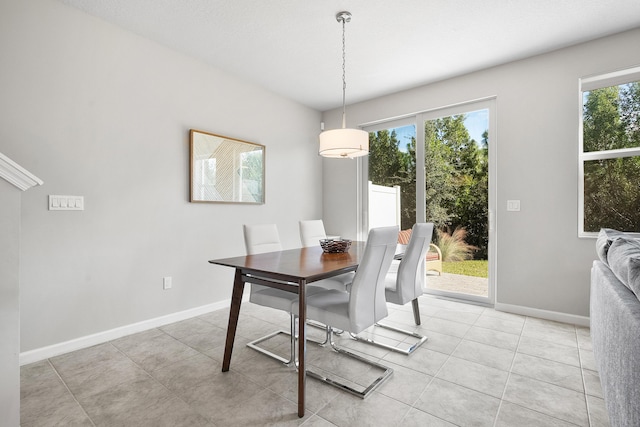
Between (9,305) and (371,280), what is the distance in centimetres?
172

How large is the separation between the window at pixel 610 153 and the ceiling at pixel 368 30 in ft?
1.58

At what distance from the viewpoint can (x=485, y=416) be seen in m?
1.63

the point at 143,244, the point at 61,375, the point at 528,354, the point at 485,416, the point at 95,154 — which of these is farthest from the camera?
the point at 143,244

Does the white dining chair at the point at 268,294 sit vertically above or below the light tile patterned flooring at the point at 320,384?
above

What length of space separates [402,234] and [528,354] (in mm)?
1968

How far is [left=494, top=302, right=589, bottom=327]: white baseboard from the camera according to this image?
2907 mm

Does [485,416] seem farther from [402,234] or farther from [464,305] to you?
[402,234]

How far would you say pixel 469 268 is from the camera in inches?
145

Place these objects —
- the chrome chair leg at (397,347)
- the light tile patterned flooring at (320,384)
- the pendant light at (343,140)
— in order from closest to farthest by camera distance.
Answer: the light tile patterned flooring at (320,384)
the chrome chair leg at (397,347)
the pendant light at (343,140)

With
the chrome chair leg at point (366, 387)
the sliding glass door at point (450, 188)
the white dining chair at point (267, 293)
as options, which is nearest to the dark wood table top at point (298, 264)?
the white dining chair at point (267, 293)

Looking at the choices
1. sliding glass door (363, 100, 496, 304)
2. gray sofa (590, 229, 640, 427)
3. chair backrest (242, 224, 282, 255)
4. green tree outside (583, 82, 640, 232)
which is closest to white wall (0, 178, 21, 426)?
chair backrest (242, 224, 282, 255)

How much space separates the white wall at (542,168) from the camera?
291 cm

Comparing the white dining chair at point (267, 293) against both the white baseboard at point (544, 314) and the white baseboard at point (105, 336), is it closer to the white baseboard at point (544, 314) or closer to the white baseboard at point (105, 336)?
the white baseboard at point (105, 336)

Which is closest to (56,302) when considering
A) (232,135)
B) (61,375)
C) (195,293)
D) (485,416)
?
(61,375)
